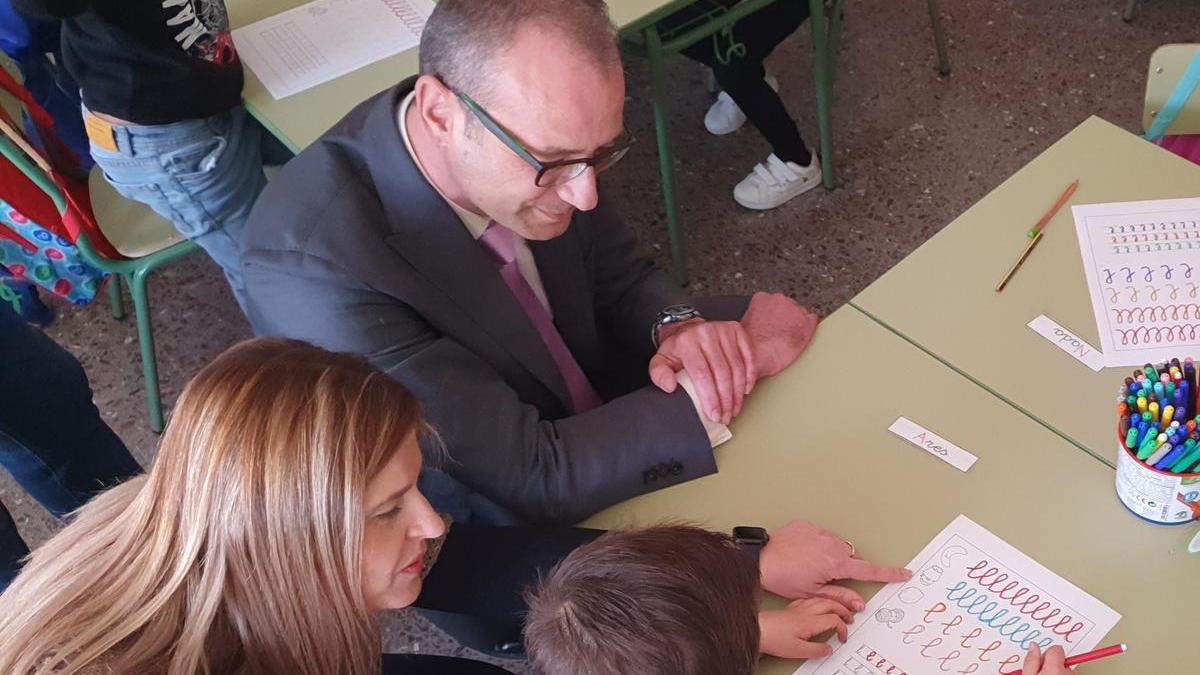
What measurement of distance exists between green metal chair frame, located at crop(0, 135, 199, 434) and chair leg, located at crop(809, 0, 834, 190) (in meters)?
1.48

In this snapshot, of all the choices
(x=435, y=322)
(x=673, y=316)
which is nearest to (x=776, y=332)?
(x=673, y=316)

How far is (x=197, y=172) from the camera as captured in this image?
202cm

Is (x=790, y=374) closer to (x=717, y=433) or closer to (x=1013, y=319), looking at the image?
(x=717, y=433)

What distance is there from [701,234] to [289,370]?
1.84m

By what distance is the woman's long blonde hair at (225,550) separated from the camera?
36.2 inches

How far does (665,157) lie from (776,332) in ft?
3.70

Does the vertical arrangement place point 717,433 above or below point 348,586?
below

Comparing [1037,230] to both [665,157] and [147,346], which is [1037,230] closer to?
[665,157]

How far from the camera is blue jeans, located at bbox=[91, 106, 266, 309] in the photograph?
6.48 ft

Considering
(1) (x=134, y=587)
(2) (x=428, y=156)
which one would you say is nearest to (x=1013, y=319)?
(2) (x=428, y=156)

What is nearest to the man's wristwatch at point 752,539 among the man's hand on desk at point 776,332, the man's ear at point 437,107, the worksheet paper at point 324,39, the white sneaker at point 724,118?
the man's hand on desk at point 776,332

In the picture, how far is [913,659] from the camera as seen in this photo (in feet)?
3.45

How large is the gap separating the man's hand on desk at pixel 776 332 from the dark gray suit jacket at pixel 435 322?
120 mm

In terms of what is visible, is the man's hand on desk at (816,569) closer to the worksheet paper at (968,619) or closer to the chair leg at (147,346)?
the worksheet paper at (968,619)
